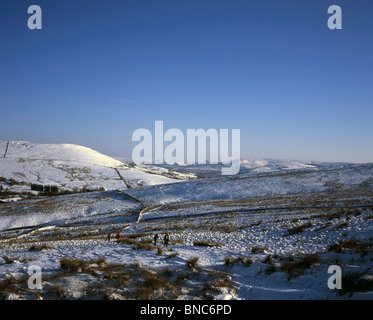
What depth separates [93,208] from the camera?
4781 centimetres

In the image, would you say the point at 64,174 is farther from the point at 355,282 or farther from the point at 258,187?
the point at 355,282

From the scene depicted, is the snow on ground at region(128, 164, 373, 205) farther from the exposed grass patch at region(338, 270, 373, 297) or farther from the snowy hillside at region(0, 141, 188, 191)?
the exposed grass patch at region(338, 270, 373, 297)

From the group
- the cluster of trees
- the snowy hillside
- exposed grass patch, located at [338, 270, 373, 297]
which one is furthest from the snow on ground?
the cluster of trees

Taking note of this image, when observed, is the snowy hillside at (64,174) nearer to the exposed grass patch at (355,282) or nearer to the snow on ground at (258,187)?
the snow on ground at (258,187)

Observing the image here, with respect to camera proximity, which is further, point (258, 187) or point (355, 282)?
point (258, 187)

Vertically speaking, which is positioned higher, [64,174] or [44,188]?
[64,174]

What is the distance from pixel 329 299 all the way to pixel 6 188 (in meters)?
114

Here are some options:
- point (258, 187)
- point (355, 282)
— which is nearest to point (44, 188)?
point (258, 187)

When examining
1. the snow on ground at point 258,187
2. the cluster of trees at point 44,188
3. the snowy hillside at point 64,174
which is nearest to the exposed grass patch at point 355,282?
the snow on ground at point 258,187

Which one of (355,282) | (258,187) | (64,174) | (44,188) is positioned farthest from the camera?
(64,174)

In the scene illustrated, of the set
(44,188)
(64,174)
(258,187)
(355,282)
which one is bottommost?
(44,188)

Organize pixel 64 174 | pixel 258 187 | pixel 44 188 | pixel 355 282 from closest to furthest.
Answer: pixel 355 282, pixel 258 187, pixel 44 188, pixel 64 174
